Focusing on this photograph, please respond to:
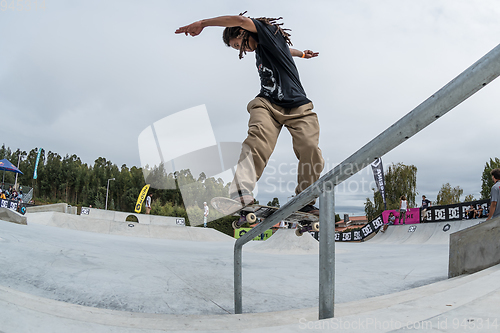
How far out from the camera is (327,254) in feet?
4.31

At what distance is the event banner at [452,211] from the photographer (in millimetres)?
12264

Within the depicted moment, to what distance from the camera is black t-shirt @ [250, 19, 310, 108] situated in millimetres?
2389

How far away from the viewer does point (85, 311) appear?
56.1 inches

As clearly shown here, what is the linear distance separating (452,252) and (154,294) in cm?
294

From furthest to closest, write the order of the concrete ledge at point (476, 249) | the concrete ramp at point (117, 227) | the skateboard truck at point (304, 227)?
1. the concrete ramp at point (117, 227)
2. the skateboard truck at point (304, 227)
3. the concrete ledge at point (476, 249)

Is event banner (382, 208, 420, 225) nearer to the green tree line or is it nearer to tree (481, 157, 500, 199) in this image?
the green tree line

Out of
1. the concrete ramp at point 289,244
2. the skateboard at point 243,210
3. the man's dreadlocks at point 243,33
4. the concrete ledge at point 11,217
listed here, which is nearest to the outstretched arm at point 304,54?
the man's dreadlocks at point 243,33

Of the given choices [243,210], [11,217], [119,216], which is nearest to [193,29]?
[243,210]

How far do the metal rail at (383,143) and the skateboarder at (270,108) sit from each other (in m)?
0.71

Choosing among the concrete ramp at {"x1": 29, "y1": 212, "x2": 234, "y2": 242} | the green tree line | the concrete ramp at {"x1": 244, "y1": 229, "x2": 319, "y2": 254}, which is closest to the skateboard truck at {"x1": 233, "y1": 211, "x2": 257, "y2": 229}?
the concrete ramp at {"x1": 244, "y1": 229, "x2": 319, "y2": 254}

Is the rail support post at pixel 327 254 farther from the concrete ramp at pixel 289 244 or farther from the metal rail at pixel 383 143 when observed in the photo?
the concrete ramp at pixel 289 244

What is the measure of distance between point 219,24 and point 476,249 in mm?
3011

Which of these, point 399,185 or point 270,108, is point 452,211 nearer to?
point 270,108

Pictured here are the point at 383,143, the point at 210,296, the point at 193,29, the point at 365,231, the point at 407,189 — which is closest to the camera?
the point at 383,143
